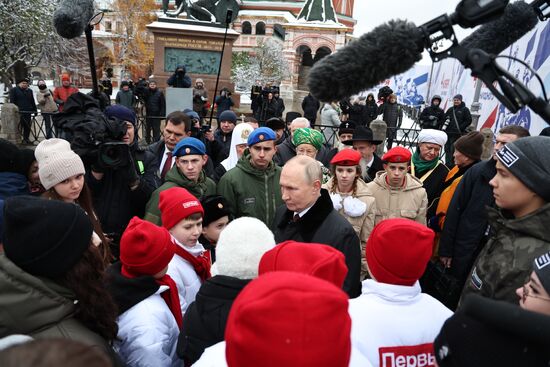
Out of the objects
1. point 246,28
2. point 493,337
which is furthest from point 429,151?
point 246,28

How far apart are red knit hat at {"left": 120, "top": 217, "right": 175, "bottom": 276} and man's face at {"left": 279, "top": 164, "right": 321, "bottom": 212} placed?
1025 millimetres

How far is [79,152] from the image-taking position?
3053mm

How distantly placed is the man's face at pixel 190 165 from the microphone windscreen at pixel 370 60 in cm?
244

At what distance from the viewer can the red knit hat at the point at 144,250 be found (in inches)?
82.4

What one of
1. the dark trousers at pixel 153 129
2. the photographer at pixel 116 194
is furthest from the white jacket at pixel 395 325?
the dark trousers at pixel 153 129

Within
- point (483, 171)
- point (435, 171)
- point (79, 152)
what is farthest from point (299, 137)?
point (79, 152)

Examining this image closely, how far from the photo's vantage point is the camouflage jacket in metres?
2.04

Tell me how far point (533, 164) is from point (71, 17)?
266 cm

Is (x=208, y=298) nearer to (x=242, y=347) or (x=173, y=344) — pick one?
(x=173, y=344)

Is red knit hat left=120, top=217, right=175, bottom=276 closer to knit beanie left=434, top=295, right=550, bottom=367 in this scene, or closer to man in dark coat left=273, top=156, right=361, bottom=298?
man in dark coat left=273, top=156, right=361, bottom=298

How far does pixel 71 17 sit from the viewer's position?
2418 millimetres

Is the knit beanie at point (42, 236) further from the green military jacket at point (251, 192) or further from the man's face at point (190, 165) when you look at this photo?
the green military jacket at point (251, 192)

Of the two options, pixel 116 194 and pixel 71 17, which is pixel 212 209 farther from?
pixel 71 17

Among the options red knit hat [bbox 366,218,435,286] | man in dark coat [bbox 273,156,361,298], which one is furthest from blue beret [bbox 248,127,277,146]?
red knit hat [bbox 366,218,435,286]
